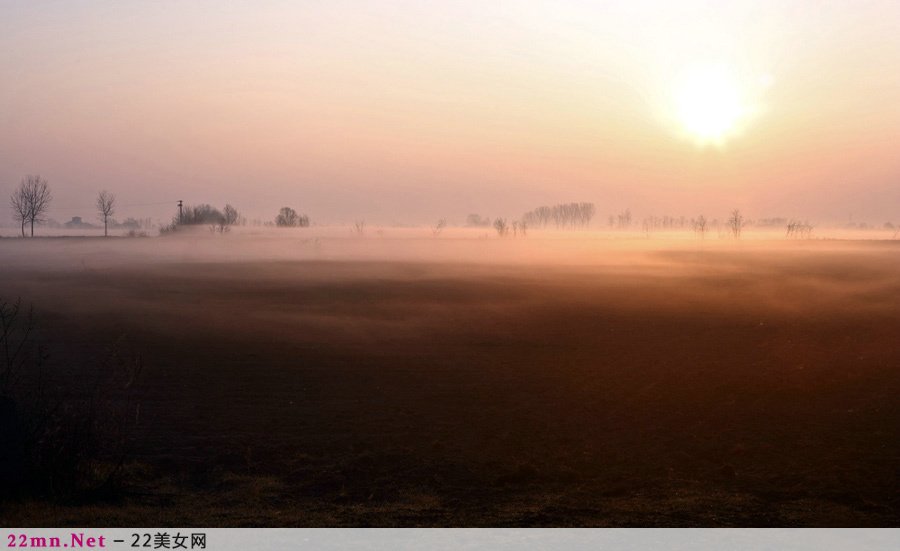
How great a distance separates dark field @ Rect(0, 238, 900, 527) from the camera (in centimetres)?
757

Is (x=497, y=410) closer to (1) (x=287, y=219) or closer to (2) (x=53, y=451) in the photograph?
(2) (x=53, y=451)

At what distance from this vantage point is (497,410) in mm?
11703

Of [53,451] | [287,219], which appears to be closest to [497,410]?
[53,451]

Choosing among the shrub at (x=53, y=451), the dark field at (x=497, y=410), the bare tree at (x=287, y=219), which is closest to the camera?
the shrub at (x=53, y=451)

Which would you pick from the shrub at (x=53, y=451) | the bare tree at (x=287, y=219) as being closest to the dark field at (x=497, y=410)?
the shrub at (x=53, y=451)

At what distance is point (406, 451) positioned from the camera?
9.57 m

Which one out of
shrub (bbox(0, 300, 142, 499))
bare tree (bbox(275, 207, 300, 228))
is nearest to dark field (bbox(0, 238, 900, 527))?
shrub (bbox(0, 300, 142, 499))

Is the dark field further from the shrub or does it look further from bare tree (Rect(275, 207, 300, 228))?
bare tree (Rect(275, 207, 300, 228))

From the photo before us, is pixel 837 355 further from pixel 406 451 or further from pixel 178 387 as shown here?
pixel 178 387

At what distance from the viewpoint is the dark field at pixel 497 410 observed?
298 inches

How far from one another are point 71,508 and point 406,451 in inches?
160

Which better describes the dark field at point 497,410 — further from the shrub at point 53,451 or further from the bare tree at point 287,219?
the bare tree at point 287,219

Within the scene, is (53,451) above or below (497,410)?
above
